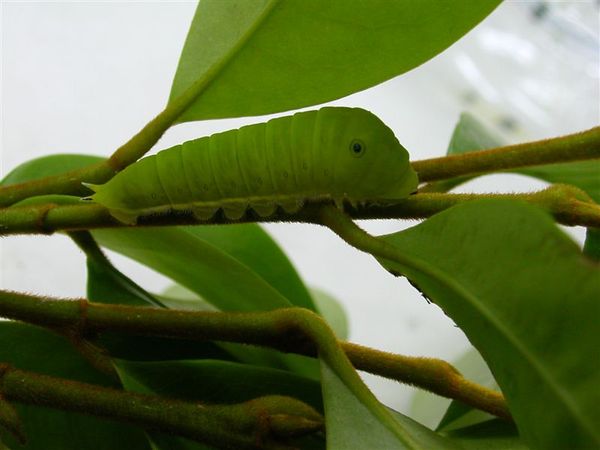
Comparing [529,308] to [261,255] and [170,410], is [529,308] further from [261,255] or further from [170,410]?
[261,255]

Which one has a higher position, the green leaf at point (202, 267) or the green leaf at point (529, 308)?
the green leaf at point (202, 267)

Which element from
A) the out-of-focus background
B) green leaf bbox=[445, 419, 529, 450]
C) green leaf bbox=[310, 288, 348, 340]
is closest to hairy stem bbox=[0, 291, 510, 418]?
green leaf bbox=[445, 419, 529, 450]

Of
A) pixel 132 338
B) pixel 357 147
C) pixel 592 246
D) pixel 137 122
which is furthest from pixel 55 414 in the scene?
pixel 137 122

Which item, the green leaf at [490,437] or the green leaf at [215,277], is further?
the green leaf at [215,277]

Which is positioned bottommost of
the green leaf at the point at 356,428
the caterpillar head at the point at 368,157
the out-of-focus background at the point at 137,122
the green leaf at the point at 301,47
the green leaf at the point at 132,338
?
the green leaf at the point at 356,428

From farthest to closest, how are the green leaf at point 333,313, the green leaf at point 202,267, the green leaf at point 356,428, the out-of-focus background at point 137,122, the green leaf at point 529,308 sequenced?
the out-of-focus background at point 137,122, the green leaf at point 333,313, the green leaf at point 202,267, the green leaf at point 356,428, the green leaf at point 529,308

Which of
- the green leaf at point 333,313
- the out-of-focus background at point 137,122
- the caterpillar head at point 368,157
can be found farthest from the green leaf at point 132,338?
the out-of-focus background at point 137,122

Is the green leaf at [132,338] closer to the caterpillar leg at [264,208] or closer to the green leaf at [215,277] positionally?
the green leaf at [215,277]

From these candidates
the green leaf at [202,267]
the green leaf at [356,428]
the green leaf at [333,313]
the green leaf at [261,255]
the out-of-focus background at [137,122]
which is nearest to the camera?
the green leaf at [356,428]
